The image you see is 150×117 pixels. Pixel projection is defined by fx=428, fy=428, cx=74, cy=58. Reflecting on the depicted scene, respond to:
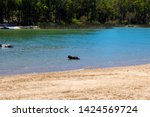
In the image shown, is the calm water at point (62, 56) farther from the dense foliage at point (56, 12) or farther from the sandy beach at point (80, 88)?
the dense foliage at point (56, 12)

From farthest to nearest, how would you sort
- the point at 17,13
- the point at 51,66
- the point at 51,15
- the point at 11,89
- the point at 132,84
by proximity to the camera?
1. the point at 51,15
2. the point at 17,13
3. the point at 51,66
4. the point at 132,84
5. the point at 11,89

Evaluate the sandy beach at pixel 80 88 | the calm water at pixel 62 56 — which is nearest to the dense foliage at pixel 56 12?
the calm water at pixel 62 56

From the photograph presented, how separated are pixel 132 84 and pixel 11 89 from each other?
479 cm

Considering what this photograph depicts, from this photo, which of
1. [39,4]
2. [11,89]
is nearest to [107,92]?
[11,89]

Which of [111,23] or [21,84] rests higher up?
[21,84]

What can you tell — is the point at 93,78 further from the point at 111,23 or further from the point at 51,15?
the point at 111,23

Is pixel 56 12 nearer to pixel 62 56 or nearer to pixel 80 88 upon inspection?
pixel 62 56

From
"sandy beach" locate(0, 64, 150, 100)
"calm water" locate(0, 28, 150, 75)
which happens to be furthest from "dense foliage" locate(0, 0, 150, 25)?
"sandy beach" locate(0, 64, 150, 100)

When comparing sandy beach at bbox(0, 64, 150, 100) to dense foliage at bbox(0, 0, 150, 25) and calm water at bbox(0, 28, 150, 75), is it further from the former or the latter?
dense foliage at bbox(0, 0, 150, 25)

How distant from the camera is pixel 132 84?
17.0 m

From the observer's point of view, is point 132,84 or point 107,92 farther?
point 132,84

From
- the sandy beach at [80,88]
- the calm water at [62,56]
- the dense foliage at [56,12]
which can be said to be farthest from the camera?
the dense foliage at [56,12]

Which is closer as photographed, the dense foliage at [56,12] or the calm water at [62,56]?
the calm water at [62,56]

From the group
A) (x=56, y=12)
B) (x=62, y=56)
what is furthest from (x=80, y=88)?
(x=56, y=12)
